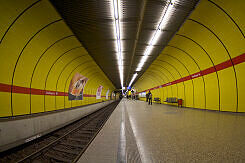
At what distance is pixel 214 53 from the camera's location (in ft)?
22.3

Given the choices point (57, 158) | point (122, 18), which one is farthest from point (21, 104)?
point (122, 18)

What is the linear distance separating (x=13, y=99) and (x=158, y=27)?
26.5ft

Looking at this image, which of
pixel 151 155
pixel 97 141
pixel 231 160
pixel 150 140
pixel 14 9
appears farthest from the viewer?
pixel 14 9

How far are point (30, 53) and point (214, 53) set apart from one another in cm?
1035

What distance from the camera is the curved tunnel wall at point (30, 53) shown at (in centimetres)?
416

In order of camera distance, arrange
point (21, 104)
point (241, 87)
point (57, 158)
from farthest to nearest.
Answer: point (241, 87) < point (21, 104) < point (57, 158)

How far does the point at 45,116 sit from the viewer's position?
20.2ft

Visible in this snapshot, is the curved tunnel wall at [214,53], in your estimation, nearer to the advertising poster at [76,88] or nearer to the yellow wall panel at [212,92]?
the yellow wall panel at [212,92]

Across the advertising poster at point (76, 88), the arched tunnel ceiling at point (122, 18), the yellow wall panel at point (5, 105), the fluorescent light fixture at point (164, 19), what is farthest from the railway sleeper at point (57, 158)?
the fluorescent light fixture at point (164, 19)

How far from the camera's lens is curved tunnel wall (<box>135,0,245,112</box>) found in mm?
4861

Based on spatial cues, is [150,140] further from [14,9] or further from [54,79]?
[54,79]

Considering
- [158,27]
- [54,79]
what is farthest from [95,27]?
[54,79]

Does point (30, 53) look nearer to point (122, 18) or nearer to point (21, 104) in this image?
point (21, 104)

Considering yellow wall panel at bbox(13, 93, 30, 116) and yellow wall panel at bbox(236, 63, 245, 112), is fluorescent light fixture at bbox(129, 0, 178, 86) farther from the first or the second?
yellow wall panel at bbox(13, 93, 30, 116)
